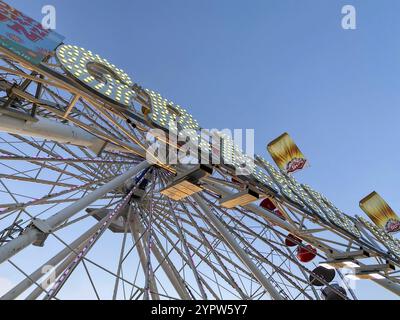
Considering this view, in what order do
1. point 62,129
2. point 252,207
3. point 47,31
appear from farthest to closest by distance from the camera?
point 252,207 < point 62,129 < point 47,31

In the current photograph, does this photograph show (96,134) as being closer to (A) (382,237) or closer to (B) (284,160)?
(B) (284,160)

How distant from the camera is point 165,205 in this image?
2194cm

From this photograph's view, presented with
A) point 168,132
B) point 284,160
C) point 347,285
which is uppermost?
point 284,160

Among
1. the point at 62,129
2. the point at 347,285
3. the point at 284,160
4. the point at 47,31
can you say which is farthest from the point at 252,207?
the point at 47,31
